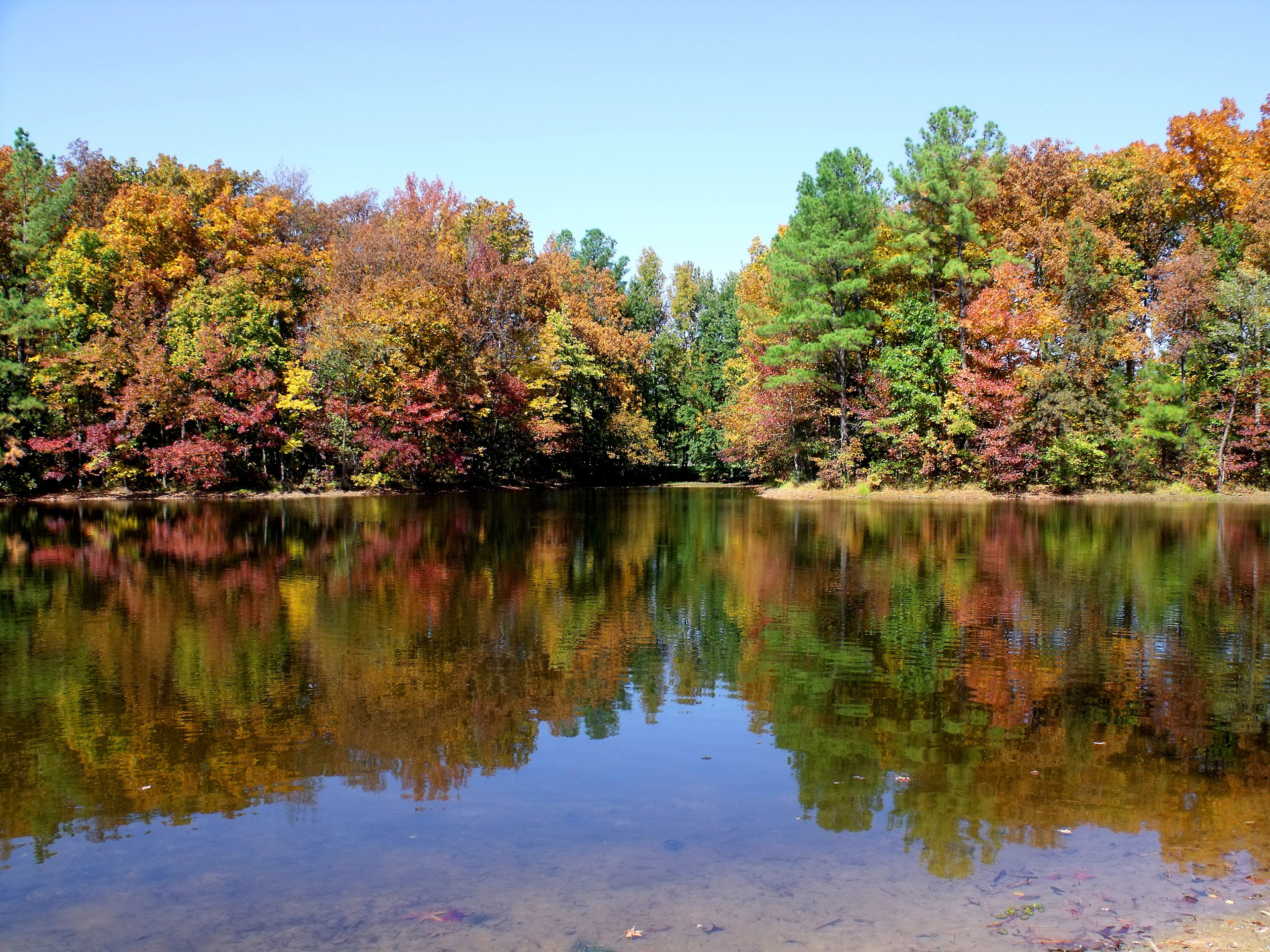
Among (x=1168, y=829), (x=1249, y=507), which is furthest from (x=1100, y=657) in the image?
(x=1249, y=507)

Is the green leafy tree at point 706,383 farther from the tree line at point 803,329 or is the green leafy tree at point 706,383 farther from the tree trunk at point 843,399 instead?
the tree trunk at point 843,399

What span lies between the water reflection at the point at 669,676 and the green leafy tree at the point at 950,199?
73.7ft

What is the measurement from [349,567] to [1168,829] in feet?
46.9

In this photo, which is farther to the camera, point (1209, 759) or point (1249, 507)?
point (1249, 507)

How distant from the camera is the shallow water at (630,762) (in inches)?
180

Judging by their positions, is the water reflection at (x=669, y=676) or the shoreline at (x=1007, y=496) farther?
the shoreline at (x=1007, y=496)

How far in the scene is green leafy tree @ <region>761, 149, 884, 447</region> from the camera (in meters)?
39.3

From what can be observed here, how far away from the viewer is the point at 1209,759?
21.9 feet

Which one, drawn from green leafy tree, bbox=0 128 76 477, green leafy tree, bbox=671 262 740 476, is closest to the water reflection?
green leafy tree, bbox=0 128 76 477

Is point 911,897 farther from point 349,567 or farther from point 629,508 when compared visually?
point 629,508

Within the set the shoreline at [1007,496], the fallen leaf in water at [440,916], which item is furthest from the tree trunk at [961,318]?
the fallen leaf in water at [440,916]

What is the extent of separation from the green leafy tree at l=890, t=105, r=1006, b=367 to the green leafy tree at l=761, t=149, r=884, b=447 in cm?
171

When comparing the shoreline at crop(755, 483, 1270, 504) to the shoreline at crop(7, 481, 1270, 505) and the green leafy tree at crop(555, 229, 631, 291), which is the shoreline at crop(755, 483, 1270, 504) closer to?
the shoreline at crop(7, 481, 1270, 505)

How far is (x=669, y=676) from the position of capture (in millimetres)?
9211
